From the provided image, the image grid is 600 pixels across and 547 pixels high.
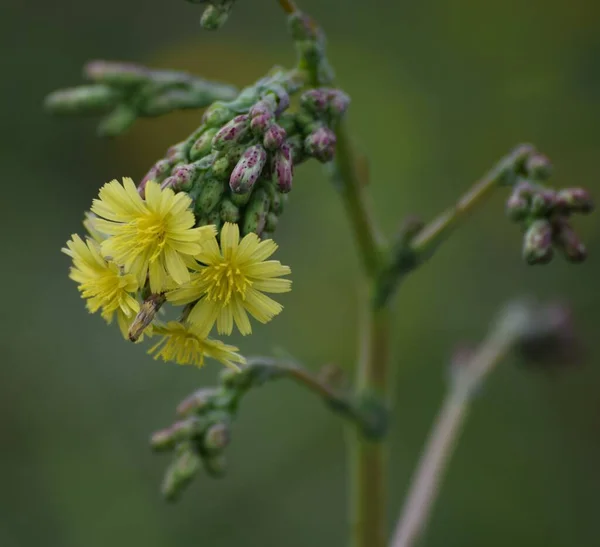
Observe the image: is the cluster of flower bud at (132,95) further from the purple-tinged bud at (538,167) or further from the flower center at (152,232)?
the purple-tinged bud at (538,167)

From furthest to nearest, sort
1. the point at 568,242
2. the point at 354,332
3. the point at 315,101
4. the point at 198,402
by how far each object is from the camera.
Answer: the point at 354,332 → the point at 198,402 → the point at 568,242 → the point at 315,101

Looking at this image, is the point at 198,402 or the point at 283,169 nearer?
the point at 283,169

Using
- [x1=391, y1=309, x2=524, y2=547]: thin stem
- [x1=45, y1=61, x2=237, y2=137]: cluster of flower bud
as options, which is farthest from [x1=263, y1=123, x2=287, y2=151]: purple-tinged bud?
[x1=391, y1=309, x2=524, y2=547]: thin stem

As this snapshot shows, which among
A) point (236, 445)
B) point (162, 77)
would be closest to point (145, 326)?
point (162, 77)

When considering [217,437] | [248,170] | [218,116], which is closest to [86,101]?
[218,116]

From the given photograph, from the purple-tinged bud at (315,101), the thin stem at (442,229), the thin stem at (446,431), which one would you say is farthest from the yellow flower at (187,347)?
the thin stem at (446,431)

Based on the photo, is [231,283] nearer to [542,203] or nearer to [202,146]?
[202,146]
